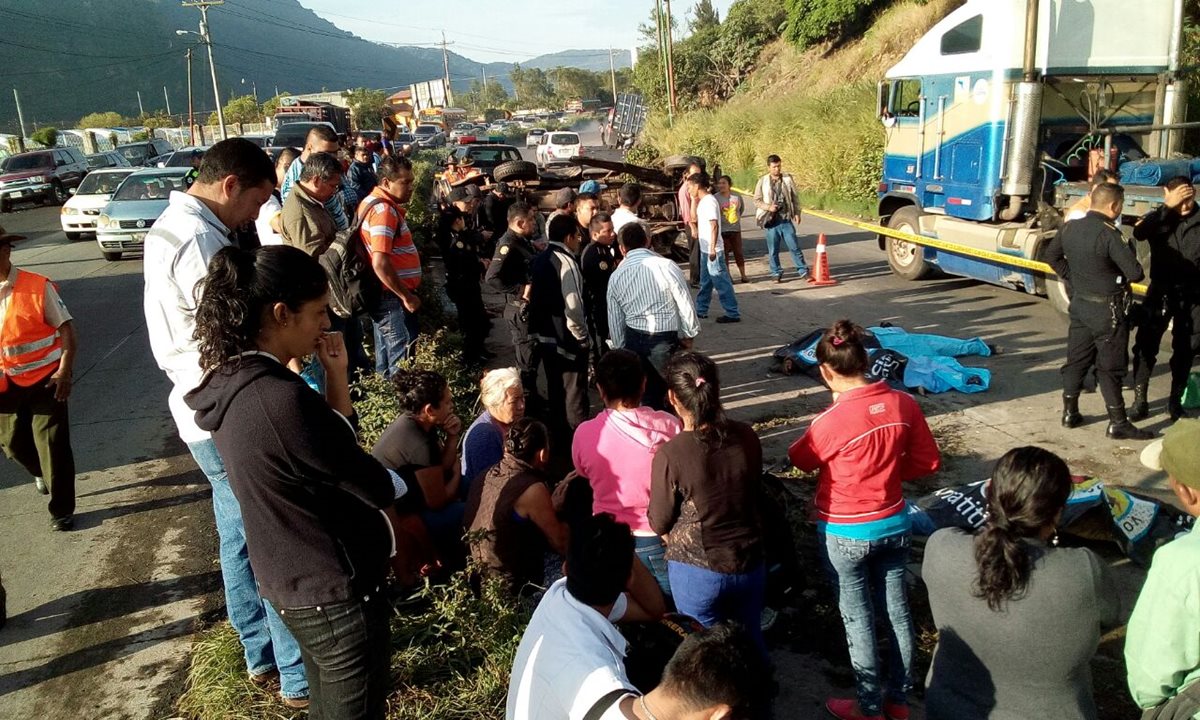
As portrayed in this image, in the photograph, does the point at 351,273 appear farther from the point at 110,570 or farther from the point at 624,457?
the point at 624,457

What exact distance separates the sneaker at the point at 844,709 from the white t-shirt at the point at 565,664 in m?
1.77

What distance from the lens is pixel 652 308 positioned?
226 inches

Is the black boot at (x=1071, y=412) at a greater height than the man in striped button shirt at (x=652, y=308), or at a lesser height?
lesser

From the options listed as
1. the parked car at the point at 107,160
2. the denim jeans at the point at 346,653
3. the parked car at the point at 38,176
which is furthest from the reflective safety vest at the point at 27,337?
the parked car at the point at 38,176

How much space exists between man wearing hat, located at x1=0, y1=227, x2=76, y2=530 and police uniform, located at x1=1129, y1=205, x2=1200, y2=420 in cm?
763

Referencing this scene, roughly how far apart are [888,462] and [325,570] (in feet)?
6.85

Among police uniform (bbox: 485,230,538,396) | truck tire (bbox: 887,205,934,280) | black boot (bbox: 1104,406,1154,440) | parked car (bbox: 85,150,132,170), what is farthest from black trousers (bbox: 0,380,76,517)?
parked car (bbox: 85,150,132,170)

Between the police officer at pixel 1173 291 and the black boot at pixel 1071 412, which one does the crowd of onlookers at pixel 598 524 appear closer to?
the black boot at pixel 1071 412

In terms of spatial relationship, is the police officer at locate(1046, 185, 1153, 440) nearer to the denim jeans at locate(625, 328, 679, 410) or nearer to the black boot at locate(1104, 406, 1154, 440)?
the black boot at locate(1104, 406, 1154, 440)

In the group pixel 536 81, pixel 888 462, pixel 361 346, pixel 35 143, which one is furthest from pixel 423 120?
pixel 536 81

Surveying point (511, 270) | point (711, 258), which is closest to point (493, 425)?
point (511, 270)

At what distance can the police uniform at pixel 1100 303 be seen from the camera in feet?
19.5

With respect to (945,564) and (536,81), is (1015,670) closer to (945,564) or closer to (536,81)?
(945,564)

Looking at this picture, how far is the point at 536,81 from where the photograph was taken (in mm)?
133000
